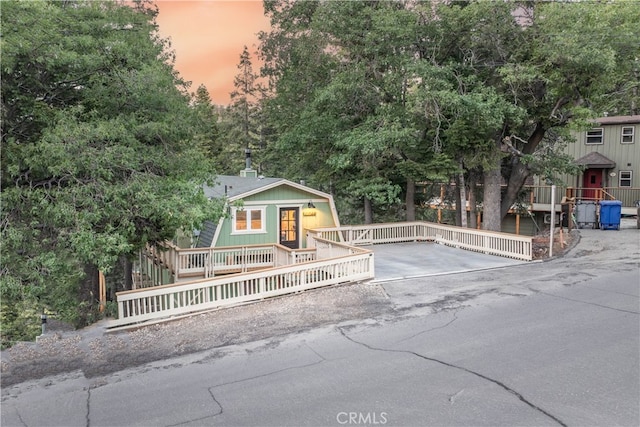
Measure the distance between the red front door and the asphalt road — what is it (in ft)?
57.9

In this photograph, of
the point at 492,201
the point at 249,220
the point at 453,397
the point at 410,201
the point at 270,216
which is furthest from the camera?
the point at 410,201

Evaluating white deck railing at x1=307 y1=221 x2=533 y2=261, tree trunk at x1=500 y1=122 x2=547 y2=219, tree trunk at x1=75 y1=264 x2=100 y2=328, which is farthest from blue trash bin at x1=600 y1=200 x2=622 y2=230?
tree trunk at x1=75 y1=264 x2=100 y2=328

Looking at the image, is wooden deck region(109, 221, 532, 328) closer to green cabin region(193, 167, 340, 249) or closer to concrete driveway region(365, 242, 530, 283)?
concrete driveway region(365, 242, 530, 283)

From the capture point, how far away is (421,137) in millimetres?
18984

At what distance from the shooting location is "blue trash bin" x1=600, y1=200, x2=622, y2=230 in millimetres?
18375

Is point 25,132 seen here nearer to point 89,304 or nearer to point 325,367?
point 89,304

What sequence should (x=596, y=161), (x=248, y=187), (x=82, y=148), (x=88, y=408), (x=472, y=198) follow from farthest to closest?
(x=596, y=161)
(x=472, y=198)
(x=248, y=187)
(x=82, y=148)
(x=88, y=408)

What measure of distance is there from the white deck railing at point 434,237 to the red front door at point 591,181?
1152 cm

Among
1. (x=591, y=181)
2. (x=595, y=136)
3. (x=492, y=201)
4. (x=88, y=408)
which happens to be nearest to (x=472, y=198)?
(x=492, y=201)

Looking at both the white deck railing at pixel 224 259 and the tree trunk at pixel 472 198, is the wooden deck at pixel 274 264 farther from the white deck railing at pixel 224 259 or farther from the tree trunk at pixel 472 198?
the tree trunk at pixel 472 198

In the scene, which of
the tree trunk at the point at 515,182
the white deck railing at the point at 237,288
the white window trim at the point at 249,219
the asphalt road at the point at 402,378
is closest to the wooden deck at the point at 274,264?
the white deck railing at the point at 237,288

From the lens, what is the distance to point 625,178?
23.1 metres

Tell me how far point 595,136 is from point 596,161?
1.75 metres

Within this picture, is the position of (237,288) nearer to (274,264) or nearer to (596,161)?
(274,264)
